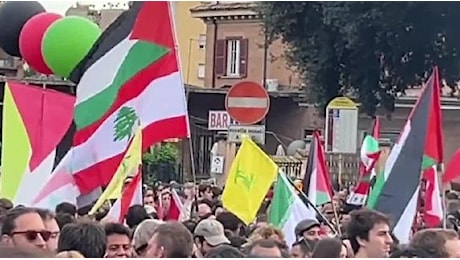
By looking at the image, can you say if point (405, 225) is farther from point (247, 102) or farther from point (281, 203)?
point (247, 102)

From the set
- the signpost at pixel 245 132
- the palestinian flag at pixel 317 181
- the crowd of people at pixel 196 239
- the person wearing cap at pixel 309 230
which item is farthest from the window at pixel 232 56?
the person wearing cap at pixel 309 230

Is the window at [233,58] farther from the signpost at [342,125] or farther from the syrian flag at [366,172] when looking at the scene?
the syrian flag at [366,172]

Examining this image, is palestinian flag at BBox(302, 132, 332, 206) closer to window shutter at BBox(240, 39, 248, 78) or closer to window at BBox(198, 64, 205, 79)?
window shutter at BBox(240, 39, 248, 78)

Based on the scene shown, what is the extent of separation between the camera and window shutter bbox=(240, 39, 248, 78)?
149ft

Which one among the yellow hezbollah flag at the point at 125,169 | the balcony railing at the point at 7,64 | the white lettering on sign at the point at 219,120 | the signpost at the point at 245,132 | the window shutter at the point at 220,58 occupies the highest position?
the window shutter at the point at 220,58

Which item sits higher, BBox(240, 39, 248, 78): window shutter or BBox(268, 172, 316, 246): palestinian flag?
BBox(240, 39, 248, 78): window shutter

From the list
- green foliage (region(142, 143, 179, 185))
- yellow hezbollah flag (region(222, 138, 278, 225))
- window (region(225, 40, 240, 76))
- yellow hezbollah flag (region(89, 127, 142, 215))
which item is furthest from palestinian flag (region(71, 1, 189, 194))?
window (region(225, 40, 240, 76))

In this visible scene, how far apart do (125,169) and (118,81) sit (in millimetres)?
956

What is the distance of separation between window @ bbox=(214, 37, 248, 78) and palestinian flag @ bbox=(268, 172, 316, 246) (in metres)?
36.6

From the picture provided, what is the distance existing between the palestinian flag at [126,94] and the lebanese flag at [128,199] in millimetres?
434

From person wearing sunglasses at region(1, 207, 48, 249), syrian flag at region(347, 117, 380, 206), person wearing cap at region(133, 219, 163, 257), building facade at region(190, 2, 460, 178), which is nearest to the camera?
person wearing sunglasses at region(1, 207, 48, 249)

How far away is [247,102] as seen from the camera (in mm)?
12594

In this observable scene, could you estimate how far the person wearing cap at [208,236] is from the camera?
7363 millimetres

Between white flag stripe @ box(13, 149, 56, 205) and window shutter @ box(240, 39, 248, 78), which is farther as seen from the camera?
window shutter @ box(240, 39, 248, 78)
